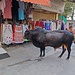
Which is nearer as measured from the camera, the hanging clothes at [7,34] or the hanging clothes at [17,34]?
the hanging clothes at [7,34]

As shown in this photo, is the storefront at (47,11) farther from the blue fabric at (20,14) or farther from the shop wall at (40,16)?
the blue fabric at (20,14)

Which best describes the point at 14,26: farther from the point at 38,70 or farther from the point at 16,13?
the point at 38,70

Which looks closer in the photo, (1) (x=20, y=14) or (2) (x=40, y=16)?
(1) (x=20, y=14)

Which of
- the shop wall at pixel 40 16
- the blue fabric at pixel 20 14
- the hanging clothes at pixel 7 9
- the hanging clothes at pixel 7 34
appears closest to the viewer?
the hanging clothes at pixel 7 9

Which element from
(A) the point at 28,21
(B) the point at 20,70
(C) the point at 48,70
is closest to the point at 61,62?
(C) the point at 48,70

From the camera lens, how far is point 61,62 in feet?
28.5

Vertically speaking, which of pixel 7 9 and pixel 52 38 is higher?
pixel 7 9

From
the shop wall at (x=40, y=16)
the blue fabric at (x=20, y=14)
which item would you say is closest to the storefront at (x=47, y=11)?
the shop wall at (x=40, y=16)

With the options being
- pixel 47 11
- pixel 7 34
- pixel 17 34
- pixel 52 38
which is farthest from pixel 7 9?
pixel 47 11

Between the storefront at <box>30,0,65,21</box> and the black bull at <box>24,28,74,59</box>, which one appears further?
the storefront at <box>30,0,65,21</box>

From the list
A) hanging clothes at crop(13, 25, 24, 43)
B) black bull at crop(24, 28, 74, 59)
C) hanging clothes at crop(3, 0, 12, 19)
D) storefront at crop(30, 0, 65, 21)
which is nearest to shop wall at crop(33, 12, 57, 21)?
storefront at crop(30, 0, 65, 21)

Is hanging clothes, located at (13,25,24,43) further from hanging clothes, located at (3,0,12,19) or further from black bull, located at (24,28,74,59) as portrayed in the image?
black bull, located at (24,28,74,59)

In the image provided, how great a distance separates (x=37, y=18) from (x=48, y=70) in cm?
930

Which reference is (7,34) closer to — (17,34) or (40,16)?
(17,34)
